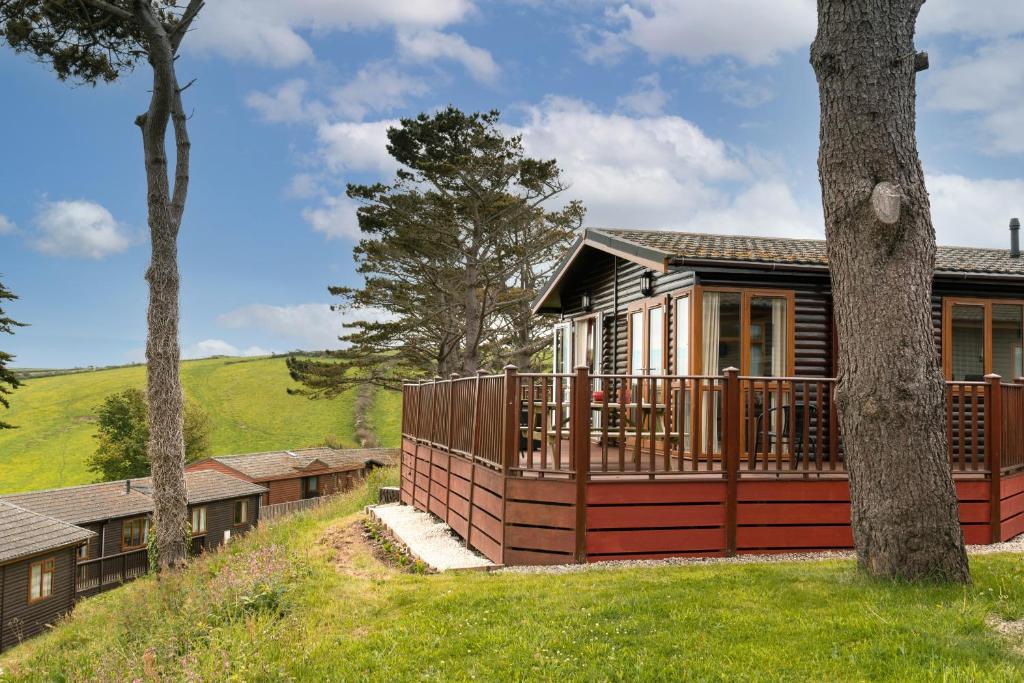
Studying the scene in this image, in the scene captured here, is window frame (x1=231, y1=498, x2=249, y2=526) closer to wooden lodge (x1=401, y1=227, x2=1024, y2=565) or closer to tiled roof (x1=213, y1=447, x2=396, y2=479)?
tiled roof (x1=213, y1=447, x2=396, y2=479)

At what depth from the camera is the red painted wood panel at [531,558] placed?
24.1ft

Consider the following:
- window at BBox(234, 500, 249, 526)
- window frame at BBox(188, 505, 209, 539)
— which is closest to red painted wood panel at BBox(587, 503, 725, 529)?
window frame at BBox(188, 505, 209, 539)

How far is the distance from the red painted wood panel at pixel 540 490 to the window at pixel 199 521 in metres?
26.9

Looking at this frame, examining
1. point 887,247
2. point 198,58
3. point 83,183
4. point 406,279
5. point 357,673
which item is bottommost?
point 357,673

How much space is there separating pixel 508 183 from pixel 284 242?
1952 cm

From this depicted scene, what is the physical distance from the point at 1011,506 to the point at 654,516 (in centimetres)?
458

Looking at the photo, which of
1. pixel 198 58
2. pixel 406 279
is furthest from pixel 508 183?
pixel 198 58

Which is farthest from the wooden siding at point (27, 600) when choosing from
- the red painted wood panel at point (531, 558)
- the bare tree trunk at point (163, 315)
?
the red painted wood panel at point (531, 558)

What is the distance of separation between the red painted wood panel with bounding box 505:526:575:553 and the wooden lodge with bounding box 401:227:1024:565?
0.01m

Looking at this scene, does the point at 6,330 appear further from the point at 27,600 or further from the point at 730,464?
the point at 730,464

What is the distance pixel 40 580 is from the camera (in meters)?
21.7

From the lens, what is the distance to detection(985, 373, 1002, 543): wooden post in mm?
8477

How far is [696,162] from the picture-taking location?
19266 mm

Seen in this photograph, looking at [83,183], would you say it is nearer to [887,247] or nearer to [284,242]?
[284,242]
